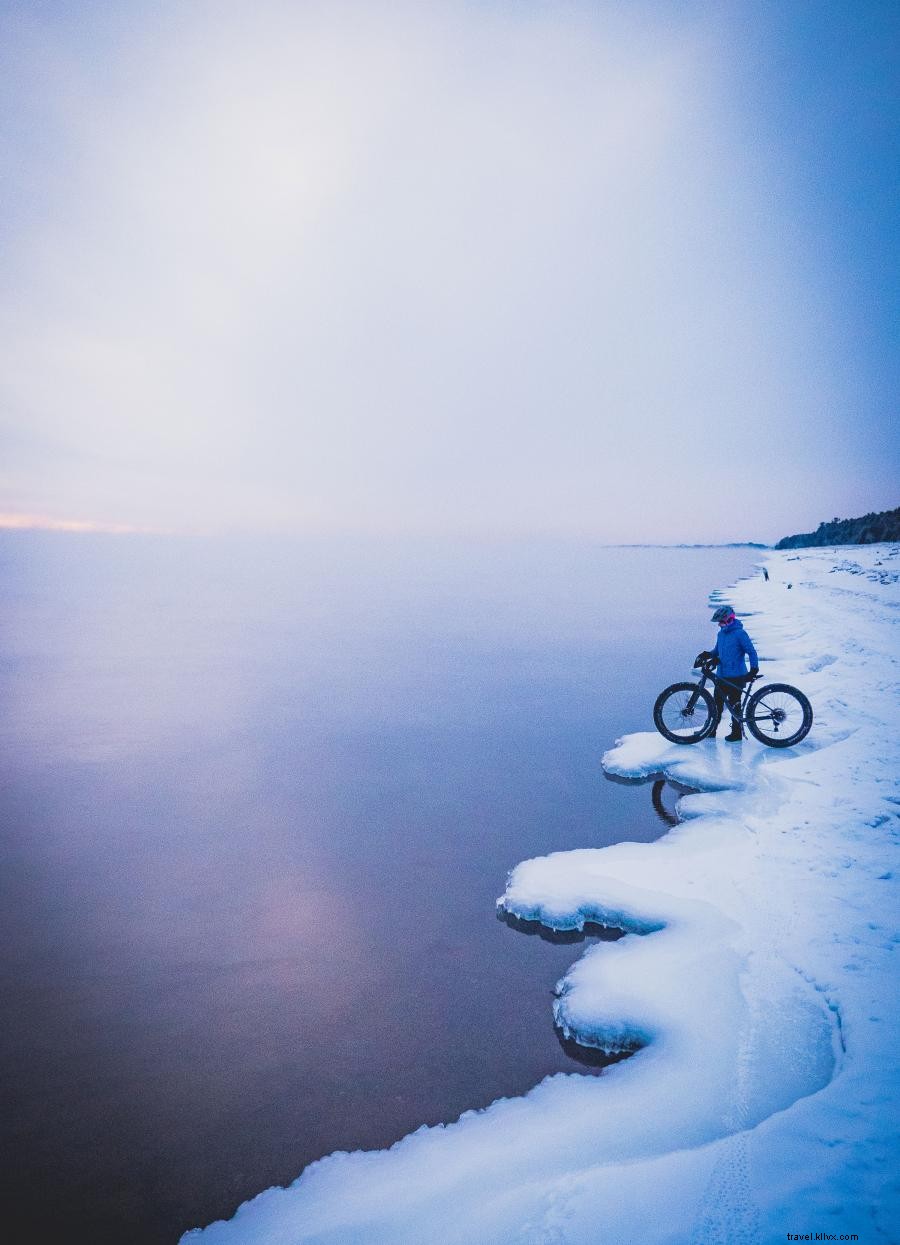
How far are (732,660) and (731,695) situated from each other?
0.72 meters

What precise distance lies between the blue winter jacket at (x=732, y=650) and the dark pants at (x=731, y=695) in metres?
0.10

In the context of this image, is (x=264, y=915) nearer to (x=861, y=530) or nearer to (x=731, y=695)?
(x=731, y=695)

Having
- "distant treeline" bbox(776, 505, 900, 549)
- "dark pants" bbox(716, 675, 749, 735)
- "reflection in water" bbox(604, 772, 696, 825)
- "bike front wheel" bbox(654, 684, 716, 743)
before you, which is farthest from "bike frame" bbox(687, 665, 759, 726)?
"distant treeline" bbox(776, 505, 900, 549)

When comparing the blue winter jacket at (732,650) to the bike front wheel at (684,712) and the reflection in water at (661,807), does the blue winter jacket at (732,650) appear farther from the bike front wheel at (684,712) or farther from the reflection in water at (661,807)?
the reflection in water at (661,807)

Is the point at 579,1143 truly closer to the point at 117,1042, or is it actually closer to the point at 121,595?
the point at 117,1042

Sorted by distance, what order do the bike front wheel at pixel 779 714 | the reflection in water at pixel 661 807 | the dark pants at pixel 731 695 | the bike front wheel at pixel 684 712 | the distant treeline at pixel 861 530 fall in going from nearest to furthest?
the reflection in water at pixel 661 807 → the bike front wheel at pixel 779 714 → the dark pants at pixel 731 695 → the bike front wheel at pixel 684 712 → the distant treeline at pixel 861 530

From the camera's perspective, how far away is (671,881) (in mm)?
6336

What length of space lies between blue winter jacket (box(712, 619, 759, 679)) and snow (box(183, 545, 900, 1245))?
2958mm

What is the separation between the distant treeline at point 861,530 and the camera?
67.9 meters

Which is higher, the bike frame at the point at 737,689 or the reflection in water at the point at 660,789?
the bike frame at the point at 737,689

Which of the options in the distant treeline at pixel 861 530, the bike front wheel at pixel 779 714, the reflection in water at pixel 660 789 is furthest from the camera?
the distant treeline at pixel 861 530

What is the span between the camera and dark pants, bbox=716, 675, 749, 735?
10180 mm

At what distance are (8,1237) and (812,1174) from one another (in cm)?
493

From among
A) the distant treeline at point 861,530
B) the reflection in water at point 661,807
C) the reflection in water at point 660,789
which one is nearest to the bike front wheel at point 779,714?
the reflection in water at point 660,789
